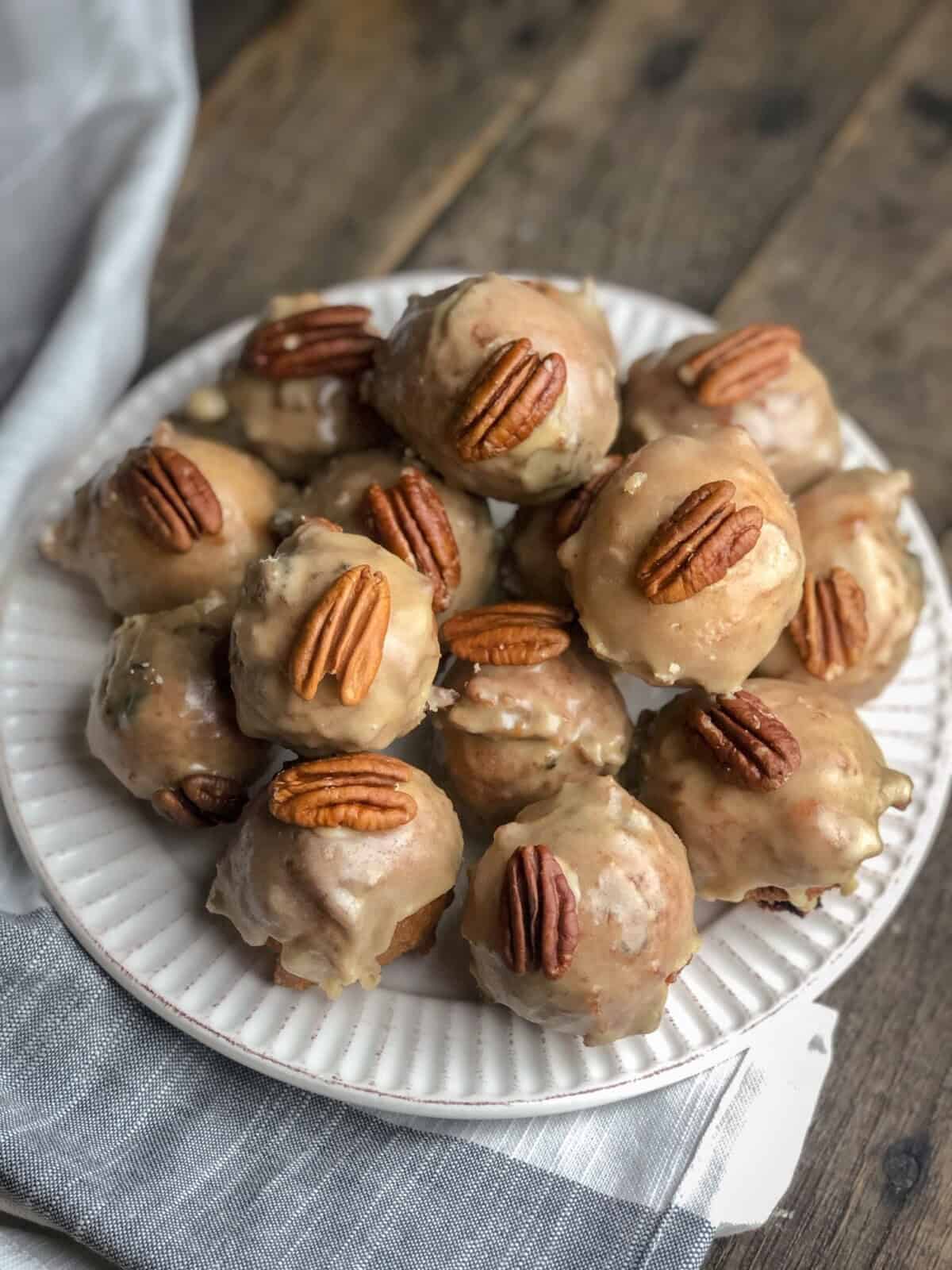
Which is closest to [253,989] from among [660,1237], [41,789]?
[41,789]

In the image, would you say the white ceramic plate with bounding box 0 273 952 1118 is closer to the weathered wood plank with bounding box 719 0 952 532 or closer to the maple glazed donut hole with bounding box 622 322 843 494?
the maple glazed donut hole with bounding box 622 322 843 494

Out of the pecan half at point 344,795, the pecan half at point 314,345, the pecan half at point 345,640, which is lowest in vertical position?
the pecan half at point 344,795

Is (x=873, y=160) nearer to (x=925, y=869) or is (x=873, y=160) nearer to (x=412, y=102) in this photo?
(x=412, y=102)

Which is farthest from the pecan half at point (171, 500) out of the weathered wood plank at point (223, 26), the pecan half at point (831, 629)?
the weathered wood plank at point (223, 26)

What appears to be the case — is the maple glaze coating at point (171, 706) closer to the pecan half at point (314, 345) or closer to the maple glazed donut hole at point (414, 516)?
the maple glazed donut hole at point (414, 516)

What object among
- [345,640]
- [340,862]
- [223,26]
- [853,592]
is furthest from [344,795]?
[223,26]

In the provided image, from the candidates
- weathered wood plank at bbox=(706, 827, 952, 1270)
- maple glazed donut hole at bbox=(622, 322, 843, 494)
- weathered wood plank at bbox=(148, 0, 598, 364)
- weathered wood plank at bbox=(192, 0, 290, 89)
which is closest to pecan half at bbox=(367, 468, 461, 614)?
maple glazed donut hole at bbox=(622, 322, 843, 494)

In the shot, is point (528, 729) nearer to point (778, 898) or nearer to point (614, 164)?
point (778, 898)
